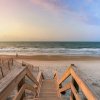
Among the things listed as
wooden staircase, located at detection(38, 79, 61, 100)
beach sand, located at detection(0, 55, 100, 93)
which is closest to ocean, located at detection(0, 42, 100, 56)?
beach sand, located at detection(0, 55, 100, 93)

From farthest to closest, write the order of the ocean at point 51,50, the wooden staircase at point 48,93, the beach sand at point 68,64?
the ocean at point 51,50, the beach sand at point 68,64, the wooden staircase at point 48,93

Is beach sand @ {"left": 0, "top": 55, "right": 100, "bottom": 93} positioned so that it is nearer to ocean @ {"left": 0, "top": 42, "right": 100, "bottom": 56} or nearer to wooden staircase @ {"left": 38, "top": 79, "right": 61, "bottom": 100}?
wooden staircase @ {"left": 38, "top": 79, "right": 61, "bottom": 100}

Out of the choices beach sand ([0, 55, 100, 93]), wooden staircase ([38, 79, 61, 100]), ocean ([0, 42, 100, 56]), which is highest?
wooden staircase ([38, 79, 61, 100])

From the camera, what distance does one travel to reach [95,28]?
3516 cm

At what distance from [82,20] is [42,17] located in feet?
23.9

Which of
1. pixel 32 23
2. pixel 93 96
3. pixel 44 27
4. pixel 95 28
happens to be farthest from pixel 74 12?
pixel 93 96

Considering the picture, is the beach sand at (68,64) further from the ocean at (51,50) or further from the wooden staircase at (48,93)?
the ocean at (51,50)

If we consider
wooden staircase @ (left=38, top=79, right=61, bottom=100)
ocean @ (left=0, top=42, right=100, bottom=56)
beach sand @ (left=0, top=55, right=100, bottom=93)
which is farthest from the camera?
ocean @ (left=0, top=42, right=100, bottom=56)

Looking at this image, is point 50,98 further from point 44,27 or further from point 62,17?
point 44,27

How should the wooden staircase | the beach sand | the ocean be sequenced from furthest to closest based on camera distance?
the ocean < the beach sand < the wooden staircase

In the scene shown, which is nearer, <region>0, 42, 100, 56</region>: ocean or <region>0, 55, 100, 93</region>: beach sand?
<region>0, 55, 100, 93</region>: beach sand

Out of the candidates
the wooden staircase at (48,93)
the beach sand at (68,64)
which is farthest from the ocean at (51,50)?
the wooden staircase at (48,93)

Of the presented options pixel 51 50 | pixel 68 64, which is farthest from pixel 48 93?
pixel 51 50

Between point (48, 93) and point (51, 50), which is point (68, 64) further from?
point (51, 50)
